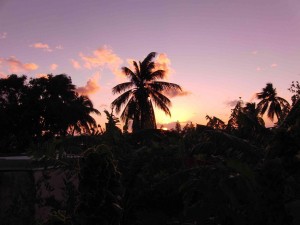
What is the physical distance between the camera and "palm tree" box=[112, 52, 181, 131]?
125 feet

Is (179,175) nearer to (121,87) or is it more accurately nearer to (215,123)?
(215,123)

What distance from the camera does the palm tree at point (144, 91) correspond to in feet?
125

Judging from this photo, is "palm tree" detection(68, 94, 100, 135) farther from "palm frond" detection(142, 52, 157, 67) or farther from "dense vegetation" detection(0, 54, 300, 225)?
"dense vegetation" detection(0, 54, 300, 225)

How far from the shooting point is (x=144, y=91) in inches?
1538

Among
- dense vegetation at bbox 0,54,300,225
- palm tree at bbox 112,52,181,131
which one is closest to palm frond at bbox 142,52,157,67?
palm tree at bbox 112,52,181,131

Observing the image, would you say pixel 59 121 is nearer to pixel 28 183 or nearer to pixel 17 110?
pixel 17 110

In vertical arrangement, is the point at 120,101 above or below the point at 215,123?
above

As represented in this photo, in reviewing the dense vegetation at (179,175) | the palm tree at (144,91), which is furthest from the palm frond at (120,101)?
the dense vegetation at (179,175)

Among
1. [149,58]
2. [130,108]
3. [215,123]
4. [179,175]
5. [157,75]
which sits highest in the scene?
[149,58]

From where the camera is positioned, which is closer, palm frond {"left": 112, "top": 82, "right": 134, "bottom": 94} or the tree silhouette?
the tree silhouette

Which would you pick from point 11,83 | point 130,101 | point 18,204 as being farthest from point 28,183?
point 11,83

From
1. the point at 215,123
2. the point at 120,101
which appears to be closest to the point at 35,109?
the point at 120,101

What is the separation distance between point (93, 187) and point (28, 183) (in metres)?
3.79

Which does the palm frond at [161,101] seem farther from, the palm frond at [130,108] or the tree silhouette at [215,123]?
the tree silhouette at [215,123]
